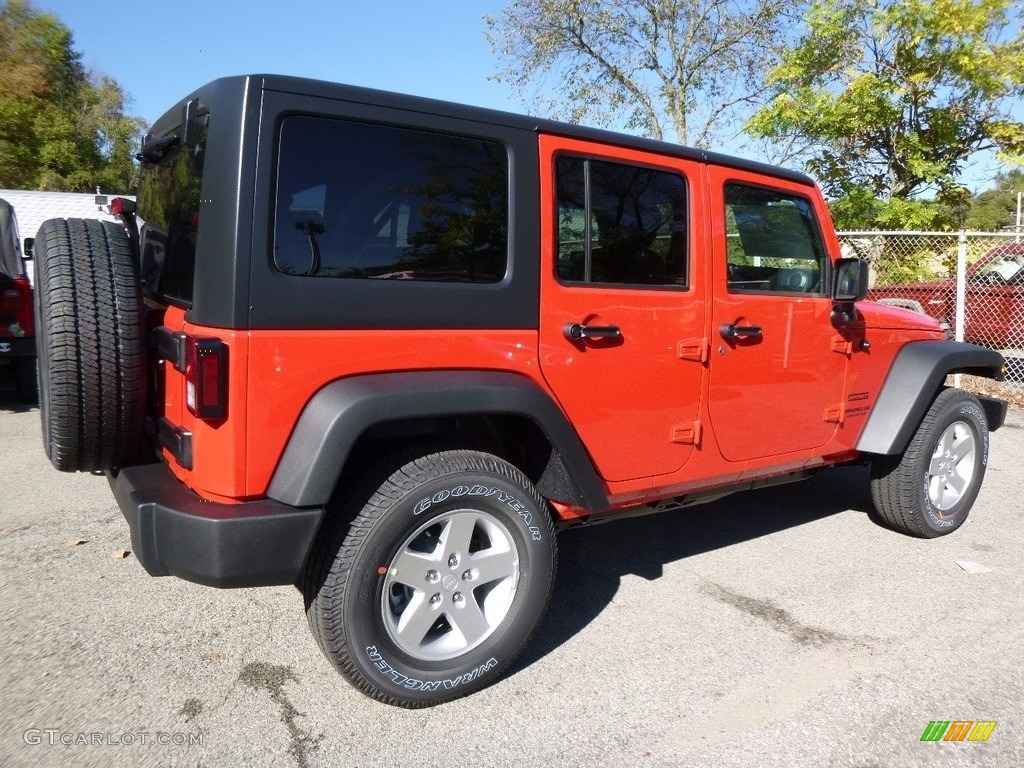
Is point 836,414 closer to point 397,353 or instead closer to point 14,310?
point 397,353

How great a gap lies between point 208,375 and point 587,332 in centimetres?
133

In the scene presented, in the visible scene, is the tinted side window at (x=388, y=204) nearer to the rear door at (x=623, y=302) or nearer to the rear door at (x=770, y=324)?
the rear door at (x=623, y=302)

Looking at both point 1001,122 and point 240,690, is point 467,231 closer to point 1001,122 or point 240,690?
point 240,690

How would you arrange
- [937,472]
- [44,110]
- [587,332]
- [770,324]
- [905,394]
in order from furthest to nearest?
Result: [44,110], [937,472], [905,394], [770,324], [587,332]

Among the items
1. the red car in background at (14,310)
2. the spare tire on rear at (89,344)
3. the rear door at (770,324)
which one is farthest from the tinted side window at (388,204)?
the red car in background at (14,310)

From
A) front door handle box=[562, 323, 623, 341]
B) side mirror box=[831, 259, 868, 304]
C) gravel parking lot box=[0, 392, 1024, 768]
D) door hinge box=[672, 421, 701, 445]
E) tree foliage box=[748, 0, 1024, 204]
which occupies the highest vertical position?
tree foliage box=[748, 0, 1024, 204]

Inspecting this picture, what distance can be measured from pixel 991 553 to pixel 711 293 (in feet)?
7.72

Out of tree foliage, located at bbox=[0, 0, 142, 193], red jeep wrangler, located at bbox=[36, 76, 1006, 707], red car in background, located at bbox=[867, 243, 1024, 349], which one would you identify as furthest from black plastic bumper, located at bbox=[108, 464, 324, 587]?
tree foliage, located at bbox=[0, 0, 142, 193]

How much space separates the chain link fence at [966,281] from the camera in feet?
30.6

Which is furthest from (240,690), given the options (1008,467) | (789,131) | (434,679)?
(789,131)

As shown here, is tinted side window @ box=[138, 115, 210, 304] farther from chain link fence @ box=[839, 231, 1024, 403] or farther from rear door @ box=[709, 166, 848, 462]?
chain link fence @ box=[839, 231, 1024, 403]

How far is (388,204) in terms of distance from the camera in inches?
101

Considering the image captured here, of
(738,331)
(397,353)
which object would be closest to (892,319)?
(738,331)

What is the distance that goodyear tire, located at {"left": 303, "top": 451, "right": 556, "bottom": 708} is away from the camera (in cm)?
250
